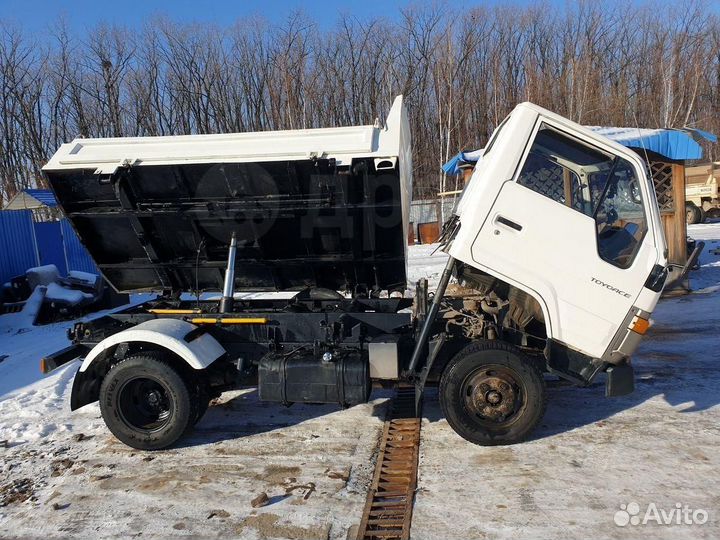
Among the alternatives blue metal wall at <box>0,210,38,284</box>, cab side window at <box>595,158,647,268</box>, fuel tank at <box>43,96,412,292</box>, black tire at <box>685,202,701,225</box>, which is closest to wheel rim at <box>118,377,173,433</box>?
Answer: fuel tank at <box>43,96,412,292</box>

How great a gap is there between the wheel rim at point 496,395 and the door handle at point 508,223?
3.98 ft

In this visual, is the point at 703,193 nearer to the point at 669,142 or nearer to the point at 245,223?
the point at 669,142

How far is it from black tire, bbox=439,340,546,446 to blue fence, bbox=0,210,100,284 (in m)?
10.3

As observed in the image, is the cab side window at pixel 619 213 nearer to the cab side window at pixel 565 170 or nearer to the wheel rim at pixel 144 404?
the cab side window at pixel 565 170

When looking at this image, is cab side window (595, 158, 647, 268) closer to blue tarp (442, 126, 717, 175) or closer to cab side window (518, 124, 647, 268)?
cab side window (518, 124, 647, 268)

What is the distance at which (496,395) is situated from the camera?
4.58 metres

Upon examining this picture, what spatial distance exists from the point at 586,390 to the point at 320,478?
Result: 3.30 m

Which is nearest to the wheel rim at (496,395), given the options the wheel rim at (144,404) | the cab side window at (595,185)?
the cab side window at (595,185)

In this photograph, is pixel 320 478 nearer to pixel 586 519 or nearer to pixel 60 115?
pixel 586 519

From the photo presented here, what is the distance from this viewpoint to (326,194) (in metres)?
4.95

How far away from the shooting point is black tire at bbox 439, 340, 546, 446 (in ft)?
14.9

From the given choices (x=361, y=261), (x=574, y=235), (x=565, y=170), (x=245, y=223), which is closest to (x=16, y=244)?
(x=245, y=223)

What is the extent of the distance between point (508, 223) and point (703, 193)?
26.1 meters

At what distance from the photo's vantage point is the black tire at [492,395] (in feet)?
14.9
